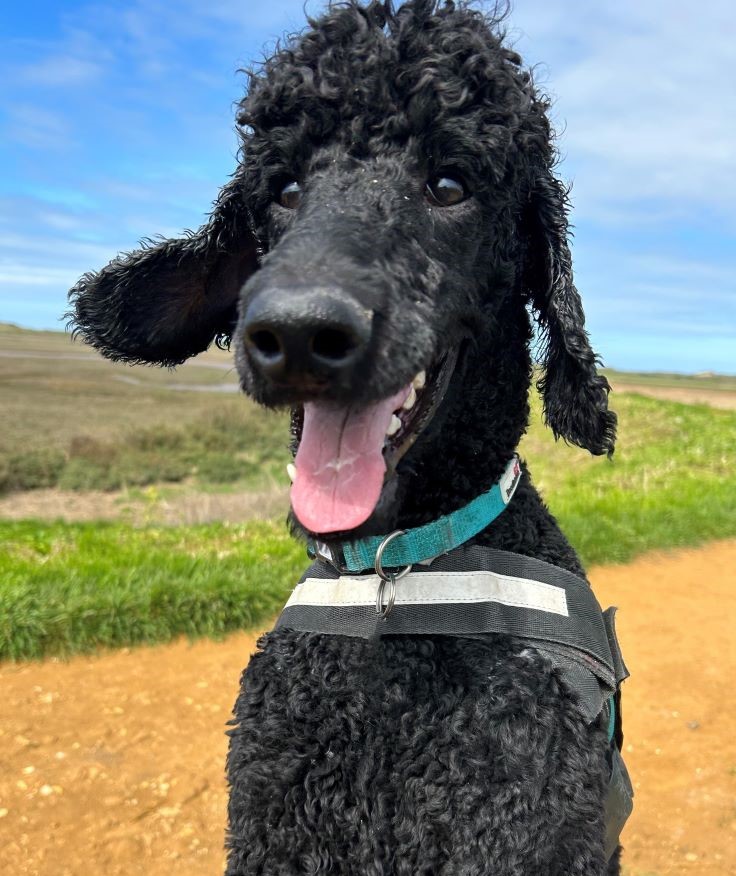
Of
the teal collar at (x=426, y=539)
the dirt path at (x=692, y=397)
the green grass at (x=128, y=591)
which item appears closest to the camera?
the teal collar at (x=426, y=539)

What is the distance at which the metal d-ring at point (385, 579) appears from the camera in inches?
67.3

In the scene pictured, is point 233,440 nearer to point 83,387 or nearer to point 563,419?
point 83,387

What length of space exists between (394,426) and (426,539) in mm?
309

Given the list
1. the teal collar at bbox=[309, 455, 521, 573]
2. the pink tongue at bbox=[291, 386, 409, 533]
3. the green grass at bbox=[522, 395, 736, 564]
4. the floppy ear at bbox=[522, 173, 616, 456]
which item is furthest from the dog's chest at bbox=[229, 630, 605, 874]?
the green grass at bbox=[522, 395, 736, 564]

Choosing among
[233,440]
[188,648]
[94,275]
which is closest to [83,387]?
[233,440]

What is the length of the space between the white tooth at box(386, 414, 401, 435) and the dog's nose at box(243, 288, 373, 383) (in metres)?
0.28

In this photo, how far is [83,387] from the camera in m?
25.1

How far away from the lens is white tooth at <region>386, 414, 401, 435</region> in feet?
5.41

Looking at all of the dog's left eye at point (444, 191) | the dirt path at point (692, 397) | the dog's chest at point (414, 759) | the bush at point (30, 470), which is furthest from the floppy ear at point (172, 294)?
the dirt path at point (692, 397)

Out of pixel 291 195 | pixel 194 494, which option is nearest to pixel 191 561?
pixel 291 195

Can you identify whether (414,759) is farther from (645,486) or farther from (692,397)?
(692,397)

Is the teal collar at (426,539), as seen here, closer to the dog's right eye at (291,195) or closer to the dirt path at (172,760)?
the dog's right eye at (291,195)

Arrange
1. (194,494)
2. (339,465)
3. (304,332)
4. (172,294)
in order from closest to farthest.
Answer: (304,332)
(339,465)
(172,294)
(194,494)

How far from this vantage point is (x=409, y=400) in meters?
1.70
